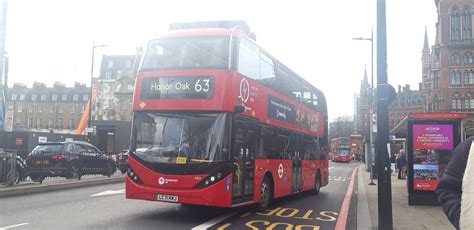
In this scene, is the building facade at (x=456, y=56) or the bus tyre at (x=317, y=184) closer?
the bus tyre at (x=317, y=184)

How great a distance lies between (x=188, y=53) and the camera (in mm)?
9414

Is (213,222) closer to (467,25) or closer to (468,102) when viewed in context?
(468,102)

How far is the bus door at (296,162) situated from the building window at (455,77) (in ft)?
254

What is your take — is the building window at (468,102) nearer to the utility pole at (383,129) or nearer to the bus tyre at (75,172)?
the bus tyre at (75,172)

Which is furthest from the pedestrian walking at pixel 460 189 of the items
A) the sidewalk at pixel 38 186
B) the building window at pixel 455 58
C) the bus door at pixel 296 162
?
the building window at pixel 455 58

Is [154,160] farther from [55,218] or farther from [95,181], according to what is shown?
[95,181]

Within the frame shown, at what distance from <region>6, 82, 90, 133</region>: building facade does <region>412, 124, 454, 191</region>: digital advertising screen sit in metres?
92.1

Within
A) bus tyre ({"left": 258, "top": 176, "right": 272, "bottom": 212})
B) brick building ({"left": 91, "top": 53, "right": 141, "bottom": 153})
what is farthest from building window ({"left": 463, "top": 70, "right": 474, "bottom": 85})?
bus tyre ({"left": 258, "top": 176, "right": 272, "bottom": 212})

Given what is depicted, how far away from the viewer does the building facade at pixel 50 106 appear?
97500mm

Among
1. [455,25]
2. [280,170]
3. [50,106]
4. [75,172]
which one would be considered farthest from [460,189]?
[50,106]

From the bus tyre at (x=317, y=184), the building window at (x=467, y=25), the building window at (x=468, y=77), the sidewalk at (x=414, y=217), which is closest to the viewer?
the sidewalk at (x=414, y=217)

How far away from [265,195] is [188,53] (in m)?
3.87

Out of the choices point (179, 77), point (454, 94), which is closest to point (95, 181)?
point (179, 77)

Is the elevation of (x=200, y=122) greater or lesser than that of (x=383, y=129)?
greater
